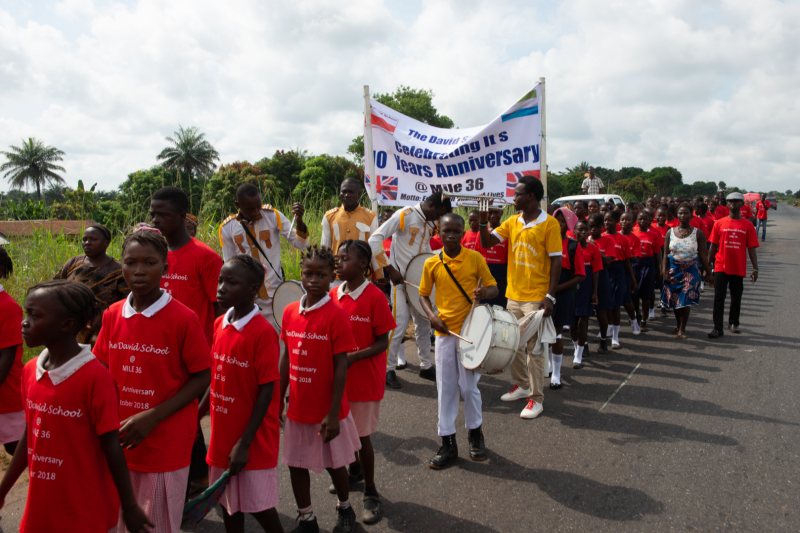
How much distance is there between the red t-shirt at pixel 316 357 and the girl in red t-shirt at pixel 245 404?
0.93 feet

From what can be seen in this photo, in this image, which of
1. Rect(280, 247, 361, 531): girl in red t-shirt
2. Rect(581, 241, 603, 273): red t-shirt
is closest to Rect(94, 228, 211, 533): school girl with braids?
Rect(280, 247, 361, 531): girl in red t-shirt

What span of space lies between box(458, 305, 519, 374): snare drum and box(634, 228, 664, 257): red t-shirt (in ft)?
19.4

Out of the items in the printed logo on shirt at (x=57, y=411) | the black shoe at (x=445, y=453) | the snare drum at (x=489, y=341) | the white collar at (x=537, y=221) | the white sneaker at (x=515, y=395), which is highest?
the white collar at (x=537, y=221)

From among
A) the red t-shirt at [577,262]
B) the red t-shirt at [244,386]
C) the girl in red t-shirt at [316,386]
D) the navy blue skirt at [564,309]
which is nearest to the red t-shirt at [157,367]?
the red t-shirt at [244,386]

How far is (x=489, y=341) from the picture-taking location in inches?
147

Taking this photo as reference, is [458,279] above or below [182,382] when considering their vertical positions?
above

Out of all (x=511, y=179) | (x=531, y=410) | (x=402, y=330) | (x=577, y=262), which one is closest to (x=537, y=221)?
(x=577, y=262)

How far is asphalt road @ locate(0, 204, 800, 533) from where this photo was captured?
319 cm

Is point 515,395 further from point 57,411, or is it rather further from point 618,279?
point 57,411

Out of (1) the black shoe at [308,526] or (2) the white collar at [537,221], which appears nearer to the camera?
(1) the black shoe at [308,526]

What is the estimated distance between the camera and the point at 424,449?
4.13 m

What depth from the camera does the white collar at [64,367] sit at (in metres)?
1.96

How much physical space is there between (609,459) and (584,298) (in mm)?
2899

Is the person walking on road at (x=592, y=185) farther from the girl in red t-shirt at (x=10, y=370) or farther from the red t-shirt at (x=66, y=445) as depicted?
the red t-shirt at (x=66, y=445)
